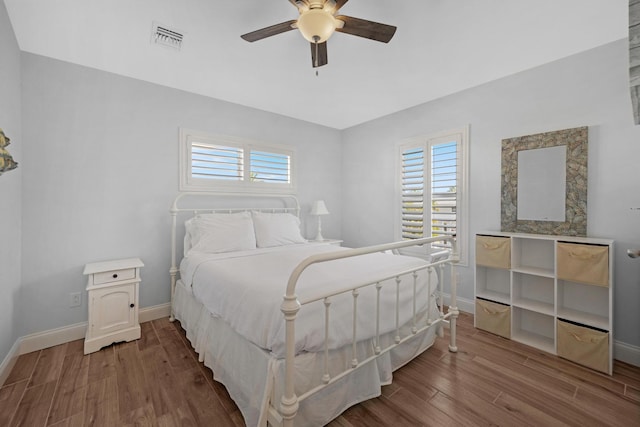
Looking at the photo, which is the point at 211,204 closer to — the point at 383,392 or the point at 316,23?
the point at 316,23

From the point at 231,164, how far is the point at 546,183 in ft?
11.2

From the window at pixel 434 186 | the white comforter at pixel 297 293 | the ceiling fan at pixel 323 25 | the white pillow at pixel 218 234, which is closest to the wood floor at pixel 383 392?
the white comforter at pixel 297 293

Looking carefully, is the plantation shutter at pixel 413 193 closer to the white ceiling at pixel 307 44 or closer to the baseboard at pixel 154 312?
the white ceiling at pixel 307 44

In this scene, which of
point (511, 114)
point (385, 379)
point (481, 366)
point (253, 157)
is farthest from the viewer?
point (253, 157)

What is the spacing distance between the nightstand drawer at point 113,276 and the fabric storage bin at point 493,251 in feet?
11.0

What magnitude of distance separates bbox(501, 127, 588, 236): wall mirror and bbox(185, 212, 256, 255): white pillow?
2.75m

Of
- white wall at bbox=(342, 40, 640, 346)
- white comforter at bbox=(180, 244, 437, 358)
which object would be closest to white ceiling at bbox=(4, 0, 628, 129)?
white wall at bbox=(342, 40, 640, 346)

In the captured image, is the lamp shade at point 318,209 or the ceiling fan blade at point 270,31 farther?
the lamp shade at point 318,209

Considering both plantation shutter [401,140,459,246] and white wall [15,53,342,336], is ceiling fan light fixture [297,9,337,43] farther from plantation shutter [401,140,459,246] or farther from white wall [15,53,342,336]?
plantation shutter [401,140,459,246]

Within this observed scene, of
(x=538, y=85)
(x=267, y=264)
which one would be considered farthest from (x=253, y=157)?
(x=538, y=85)

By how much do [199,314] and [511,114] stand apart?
11.7 feet

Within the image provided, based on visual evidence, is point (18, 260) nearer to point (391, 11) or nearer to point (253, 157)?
point (253, 157)

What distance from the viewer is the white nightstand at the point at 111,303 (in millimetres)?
2363

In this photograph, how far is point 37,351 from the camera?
7.77 feet
